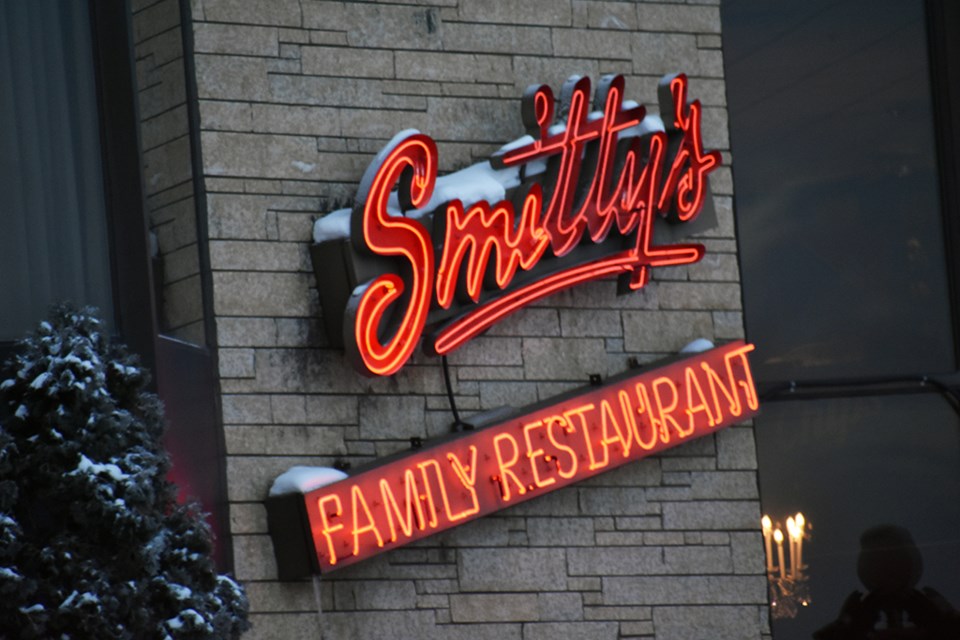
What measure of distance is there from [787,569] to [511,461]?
1894 mm

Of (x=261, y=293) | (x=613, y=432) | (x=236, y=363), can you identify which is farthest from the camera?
(x=613, y=432)

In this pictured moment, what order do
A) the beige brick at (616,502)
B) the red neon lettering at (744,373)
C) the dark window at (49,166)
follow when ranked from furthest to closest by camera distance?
the red neon lettering at (744,373)
the beige brick at (616,502)
the dark window at (49,166)

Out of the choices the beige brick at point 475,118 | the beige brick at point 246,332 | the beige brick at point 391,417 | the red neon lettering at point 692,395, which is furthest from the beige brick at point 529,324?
the beige brick at point 246,332

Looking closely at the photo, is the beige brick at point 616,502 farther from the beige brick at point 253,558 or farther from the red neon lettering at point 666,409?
the beige brick at point 253,558

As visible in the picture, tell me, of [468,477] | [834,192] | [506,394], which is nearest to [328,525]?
[468,477]

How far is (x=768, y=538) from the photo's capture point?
31.7 ft

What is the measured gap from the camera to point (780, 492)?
9.74 m

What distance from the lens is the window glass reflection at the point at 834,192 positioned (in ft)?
32.7

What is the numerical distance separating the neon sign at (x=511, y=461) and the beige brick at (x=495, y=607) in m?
0.42

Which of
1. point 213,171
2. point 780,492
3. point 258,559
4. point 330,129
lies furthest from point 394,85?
point 780,492

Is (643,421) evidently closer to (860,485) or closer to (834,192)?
(860,485)

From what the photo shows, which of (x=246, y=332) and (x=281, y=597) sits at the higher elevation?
(x=246, y=332)

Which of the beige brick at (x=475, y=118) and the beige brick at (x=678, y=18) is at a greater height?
the beige brick at (x=678, y=18)

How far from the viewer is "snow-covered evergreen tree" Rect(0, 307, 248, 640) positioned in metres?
6.04
